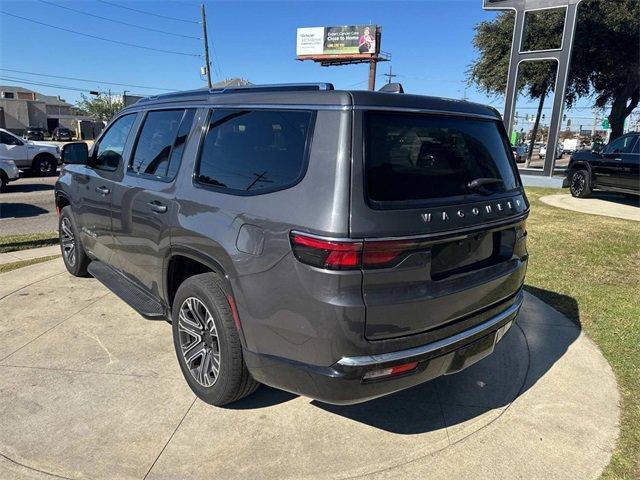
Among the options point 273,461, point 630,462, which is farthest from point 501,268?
point 273,461

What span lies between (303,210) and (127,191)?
2.04 m

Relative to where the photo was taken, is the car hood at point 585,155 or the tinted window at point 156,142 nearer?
the tinted window at point 156,142

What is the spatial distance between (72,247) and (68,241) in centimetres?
14

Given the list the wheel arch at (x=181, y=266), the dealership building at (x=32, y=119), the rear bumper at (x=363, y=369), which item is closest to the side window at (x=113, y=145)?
the wheel arch at (x=181, y=266)

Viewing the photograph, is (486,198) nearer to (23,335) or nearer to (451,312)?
(451,312)

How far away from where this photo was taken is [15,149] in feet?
52.7

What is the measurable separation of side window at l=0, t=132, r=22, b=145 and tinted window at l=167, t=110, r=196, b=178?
16.1 metres

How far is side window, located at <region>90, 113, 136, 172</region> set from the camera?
13.5 ft

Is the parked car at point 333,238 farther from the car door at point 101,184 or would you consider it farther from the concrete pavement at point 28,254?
the concrete pavement at point 28,254

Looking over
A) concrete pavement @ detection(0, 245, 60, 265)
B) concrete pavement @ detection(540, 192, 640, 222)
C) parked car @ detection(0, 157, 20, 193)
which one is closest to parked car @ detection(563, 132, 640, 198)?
concrete pavement @ detection(540, 192, 640, 222)

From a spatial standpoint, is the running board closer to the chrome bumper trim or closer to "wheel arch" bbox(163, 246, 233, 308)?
"wheel arch" bbox(163, 246, 233, 308)

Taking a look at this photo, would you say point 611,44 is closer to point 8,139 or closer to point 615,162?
point 615,162

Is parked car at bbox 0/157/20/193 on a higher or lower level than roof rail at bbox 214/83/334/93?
lower

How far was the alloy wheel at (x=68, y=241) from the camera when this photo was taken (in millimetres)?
5250
